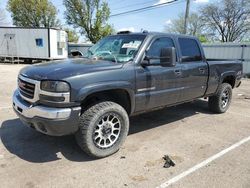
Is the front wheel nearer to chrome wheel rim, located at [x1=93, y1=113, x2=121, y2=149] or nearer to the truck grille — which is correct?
chrome wheel rim, located at [x1=93, y1=113, x2=121, y2=149]

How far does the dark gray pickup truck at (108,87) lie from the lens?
3533mm

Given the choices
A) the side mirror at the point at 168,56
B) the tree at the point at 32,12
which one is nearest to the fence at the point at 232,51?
the side mirror at the point at 168,56

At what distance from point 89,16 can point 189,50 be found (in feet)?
125

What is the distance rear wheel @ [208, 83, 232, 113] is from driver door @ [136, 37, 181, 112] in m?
1.93

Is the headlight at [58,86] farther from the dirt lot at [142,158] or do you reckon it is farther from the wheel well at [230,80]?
the wheel well at [230,80]

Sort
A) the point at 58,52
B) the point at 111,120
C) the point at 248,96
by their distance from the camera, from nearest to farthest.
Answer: the point at 111,120 < the point at 248,96 < the point at 58,52

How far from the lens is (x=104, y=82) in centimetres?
382

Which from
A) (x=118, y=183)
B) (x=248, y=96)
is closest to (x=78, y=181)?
(x=118, y=183)

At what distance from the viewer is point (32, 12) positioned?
42062mm

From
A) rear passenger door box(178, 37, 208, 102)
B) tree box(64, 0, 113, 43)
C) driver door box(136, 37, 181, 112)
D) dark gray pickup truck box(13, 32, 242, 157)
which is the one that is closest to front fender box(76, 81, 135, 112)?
dark gray pickup truck box(13, 32, 242, 157)

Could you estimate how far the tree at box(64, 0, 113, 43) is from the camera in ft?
133

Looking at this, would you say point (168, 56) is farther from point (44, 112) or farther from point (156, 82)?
point (44, 112)

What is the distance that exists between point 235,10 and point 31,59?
111 feet

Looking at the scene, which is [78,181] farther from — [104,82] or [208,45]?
[208,45]
